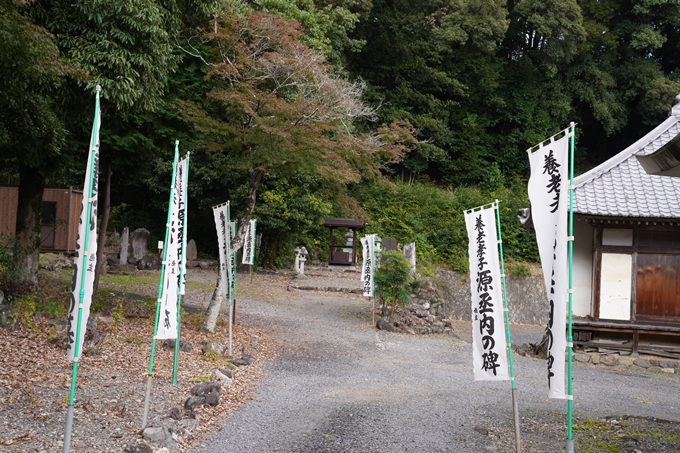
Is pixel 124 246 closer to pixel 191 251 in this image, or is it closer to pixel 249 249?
pixel 191 251

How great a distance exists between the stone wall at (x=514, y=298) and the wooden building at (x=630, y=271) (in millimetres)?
7457

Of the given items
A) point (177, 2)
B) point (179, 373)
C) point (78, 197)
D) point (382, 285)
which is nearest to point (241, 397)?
point (179, 373)

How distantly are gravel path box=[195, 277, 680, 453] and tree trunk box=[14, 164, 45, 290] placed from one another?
13.4 feet

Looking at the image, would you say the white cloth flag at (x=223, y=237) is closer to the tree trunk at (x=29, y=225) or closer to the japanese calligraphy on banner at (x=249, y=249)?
the tree trunk at (x=29, y=225)

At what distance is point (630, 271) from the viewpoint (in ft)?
39.8

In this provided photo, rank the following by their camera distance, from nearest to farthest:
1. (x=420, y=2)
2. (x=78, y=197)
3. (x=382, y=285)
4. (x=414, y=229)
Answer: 1. (x=382, y=285)
2. (x=78, y=197)
3. (x=414, y=229)
4. (x=420, y=2)

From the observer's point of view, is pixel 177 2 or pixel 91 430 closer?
pixel 91 430

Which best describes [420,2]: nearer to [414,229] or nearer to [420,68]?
[420,68]

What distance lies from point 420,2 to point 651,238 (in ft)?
60.0

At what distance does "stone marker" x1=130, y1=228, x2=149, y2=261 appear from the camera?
19.8m

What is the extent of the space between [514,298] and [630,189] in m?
9.76

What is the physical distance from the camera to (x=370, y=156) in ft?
45.2

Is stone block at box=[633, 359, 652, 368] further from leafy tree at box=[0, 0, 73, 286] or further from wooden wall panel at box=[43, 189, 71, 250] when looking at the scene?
wooden wall panel at box=[43, 189, 71, 250]

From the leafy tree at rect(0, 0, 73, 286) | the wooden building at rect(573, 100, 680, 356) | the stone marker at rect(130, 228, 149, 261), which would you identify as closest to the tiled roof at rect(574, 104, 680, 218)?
the wooden building at rect(573, 100, 680, 356)
